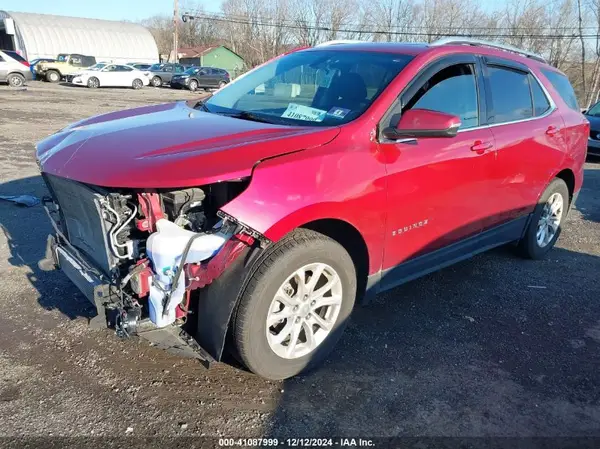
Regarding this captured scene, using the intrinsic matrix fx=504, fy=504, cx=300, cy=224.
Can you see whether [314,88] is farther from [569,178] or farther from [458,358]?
[569,178]

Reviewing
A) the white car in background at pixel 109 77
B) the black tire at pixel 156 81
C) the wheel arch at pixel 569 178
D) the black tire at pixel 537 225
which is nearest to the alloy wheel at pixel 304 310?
the black tire at pixel 537 225

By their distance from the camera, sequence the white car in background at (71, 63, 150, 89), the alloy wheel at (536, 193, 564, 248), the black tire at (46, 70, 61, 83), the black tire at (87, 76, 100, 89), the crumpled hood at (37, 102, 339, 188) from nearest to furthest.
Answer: the crumpled hood at (37, 102, 339, 188), the alloy wheel at (536, 193, 564, 248), the white car in background at (71, 63, 150, 89), the black tire at (87, 76, 100, 89), the black tire at (46, 70, 61, 83)

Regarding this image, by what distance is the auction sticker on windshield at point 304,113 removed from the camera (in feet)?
10.6

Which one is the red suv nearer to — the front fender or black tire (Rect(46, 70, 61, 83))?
the front fender

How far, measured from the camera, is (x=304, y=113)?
333cm

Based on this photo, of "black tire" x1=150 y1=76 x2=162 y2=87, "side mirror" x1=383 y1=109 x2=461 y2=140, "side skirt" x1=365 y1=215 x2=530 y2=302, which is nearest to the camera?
"side mirror" x1=383 y1=109 x2=461 y2=140

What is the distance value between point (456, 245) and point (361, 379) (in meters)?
1.42

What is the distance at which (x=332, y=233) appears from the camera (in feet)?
10.1

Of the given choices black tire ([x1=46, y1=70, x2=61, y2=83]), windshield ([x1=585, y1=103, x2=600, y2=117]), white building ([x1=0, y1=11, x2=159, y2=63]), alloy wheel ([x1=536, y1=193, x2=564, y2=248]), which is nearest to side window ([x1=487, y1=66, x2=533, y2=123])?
alloy wheel ([x1=536, y1=193, x2=564, y2=248])

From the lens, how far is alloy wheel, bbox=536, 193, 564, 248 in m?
5.09

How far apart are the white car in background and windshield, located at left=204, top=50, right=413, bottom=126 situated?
29.0m

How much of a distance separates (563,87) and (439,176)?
105 inches

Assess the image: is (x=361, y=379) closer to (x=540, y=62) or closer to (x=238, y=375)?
(x=238, y=375)

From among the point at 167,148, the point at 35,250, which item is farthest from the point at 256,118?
the point at 35,250
